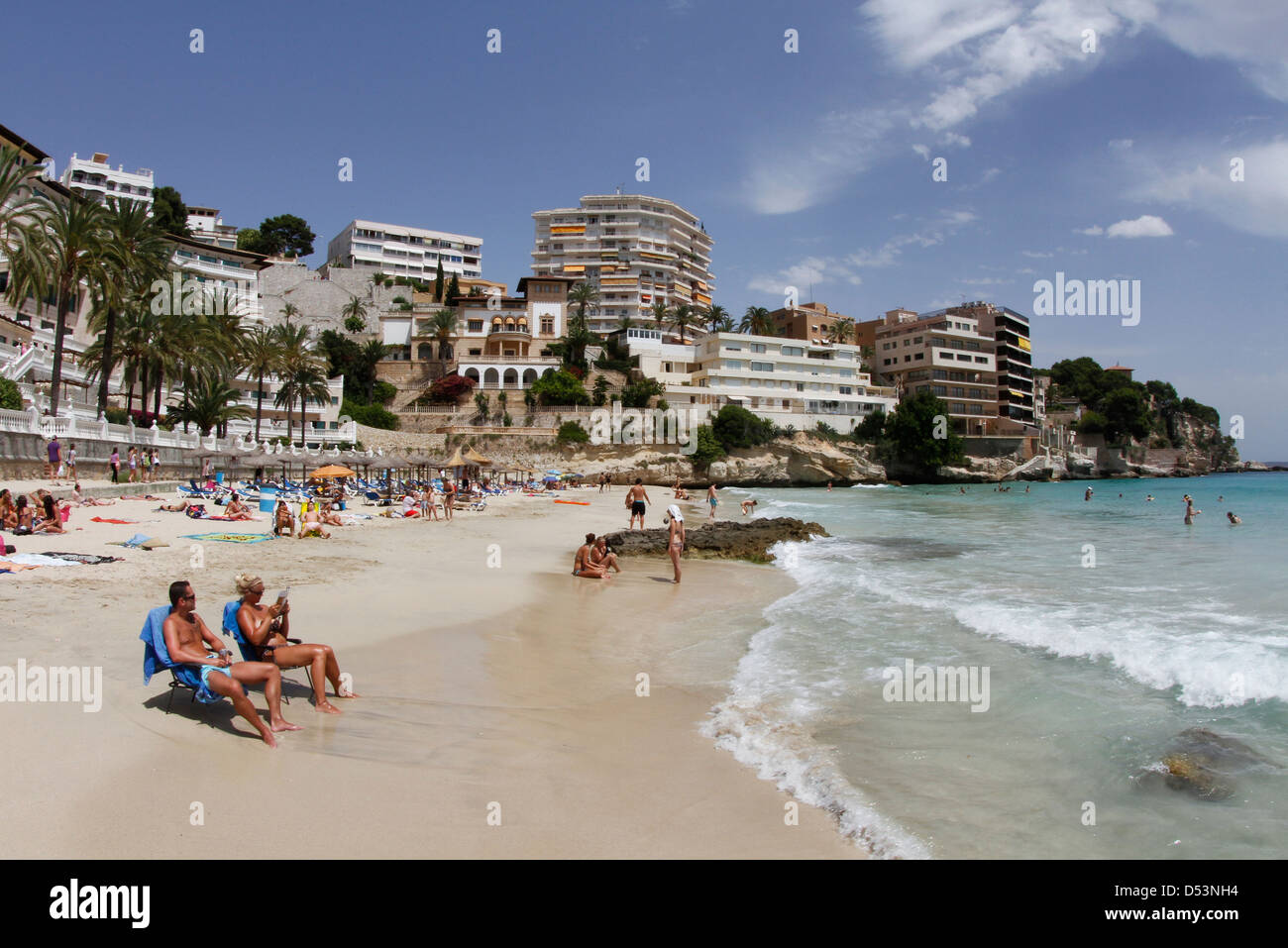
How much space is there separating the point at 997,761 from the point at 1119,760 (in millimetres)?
971

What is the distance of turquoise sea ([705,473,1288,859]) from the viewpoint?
4.66 metres

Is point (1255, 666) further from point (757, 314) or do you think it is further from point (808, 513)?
point (757, 314)

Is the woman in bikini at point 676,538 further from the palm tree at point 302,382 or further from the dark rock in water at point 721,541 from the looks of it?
the palm tree at point 302,382

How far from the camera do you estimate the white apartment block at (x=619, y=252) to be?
9875cm

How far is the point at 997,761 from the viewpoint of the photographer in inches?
223

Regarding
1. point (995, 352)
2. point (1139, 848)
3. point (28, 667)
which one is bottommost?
point (1139, 848)

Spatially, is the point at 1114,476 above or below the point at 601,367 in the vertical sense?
below

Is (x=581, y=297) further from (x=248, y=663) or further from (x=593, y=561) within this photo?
(x=248, y=663)

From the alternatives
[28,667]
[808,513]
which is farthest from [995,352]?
[28,667]

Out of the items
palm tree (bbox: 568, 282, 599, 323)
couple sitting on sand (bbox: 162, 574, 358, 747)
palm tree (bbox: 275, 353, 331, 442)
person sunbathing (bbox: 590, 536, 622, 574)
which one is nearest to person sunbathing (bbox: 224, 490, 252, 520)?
person sunbathing (bbox: 590, 536, 622, 574)

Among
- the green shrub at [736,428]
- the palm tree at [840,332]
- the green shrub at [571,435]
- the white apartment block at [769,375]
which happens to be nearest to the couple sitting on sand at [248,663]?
the green shrub at [571,435]

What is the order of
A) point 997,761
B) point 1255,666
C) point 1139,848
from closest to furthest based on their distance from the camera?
1. point 1139,848
2. point 997,761
3. point 1255,666

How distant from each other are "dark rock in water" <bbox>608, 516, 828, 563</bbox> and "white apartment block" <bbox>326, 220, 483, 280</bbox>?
290ft

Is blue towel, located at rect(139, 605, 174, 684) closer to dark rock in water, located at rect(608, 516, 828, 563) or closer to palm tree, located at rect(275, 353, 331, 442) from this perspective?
dark rock in water, located at rect(608, 516, 828, 563)
